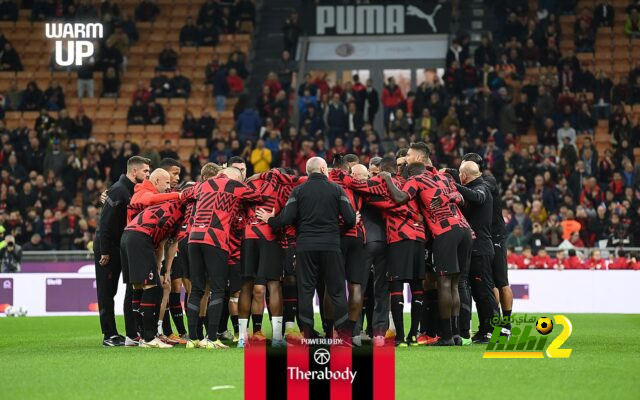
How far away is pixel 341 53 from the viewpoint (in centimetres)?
3850

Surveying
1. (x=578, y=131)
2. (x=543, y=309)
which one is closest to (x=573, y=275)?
(x=543, y=309)

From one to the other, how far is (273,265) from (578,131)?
19571mm

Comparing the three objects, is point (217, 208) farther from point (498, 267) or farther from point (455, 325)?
point (498, 267)

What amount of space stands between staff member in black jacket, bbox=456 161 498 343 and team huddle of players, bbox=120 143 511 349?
6 centimetres

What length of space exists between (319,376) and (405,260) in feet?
15.1

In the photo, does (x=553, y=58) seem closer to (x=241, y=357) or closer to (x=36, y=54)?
(x=36, y=54)

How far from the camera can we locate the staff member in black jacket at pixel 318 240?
14.2 meters

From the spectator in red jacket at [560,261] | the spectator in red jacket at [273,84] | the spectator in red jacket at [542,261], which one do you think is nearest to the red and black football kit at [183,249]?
the spectator in red jacket at [542,261]

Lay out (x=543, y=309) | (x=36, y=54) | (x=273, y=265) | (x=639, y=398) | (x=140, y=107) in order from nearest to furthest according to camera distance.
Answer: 1. (x=639, y=398)
2. (x=273, y=265)
3. (x=543, y=309)
4. (x=140, y=107)
5. (x=36, y=54)

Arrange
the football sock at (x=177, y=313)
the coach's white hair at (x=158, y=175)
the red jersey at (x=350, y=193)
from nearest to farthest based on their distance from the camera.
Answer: the red jersey at (x=350, y=193), the coach's white hair at (x=158, y=175), the football sock at (x=177, y=313)

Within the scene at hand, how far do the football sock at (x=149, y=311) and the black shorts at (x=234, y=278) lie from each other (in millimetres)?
881

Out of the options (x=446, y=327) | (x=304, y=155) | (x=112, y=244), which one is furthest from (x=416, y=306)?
(x=304, y=155)

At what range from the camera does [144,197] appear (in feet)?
50.1

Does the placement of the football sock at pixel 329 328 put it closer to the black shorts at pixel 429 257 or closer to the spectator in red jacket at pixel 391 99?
the black shorts at pixel 429 257
